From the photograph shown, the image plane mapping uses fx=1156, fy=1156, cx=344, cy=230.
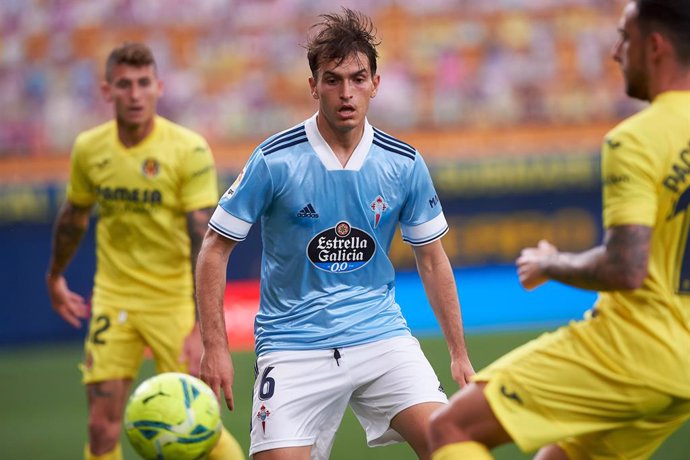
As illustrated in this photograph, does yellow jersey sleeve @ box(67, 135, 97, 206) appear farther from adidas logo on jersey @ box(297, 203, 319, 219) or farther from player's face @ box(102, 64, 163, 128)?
adidas logo on jersey @ box(297, 203, 319, 219)

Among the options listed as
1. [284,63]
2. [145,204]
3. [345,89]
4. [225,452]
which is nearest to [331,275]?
[345,89]

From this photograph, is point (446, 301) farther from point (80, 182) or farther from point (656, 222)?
point (80, 182)

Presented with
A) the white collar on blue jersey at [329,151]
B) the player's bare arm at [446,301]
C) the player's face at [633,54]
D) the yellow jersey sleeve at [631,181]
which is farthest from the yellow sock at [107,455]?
the player's face at [633,54]

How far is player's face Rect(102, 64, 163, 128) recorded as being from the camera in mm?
7035

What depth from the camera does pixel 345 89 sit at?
5031 mm

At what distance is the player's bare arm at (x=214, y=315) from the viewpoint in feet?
15.9

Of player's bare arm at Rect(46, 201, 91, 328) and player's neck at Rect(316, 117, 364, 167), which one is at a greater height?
player's neck at Rect(316, 117, 364, 167)

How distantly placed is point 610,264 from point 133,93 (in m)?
3.96

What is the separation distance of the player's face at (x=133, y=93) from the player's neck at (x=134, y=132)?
0.05 feet

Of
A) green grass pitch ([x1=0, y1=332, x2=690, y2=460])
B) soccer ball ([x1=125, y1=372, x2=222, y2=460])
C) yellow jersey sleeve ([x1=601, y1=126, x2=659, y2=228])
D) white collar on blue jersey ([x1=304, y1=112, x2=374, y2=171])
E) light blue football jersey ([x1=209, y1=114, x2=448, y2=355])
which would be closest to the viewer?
yellow jersey sleeve ([x1=601, y1=126, x2=659, y2=228])

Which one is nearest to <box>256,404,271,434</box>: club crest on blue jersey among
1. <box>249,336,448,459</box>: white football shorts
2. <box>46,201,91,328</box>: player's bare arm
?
<box>249,336,448,459</box>: white football shorts

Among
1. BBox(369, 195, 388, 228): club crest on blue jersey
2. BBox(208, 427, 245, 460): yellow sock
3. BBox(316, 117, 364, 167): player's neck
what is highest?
BBox(316, 117, 364, 167): player's neck

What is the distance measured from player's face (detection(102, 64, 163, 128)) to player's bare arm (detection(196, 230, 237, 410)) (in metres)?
2.25

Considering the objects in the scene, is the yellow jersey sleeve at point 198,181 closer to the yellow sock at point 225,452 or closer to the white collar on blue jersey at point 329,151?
the yellow sock at point 225,452
